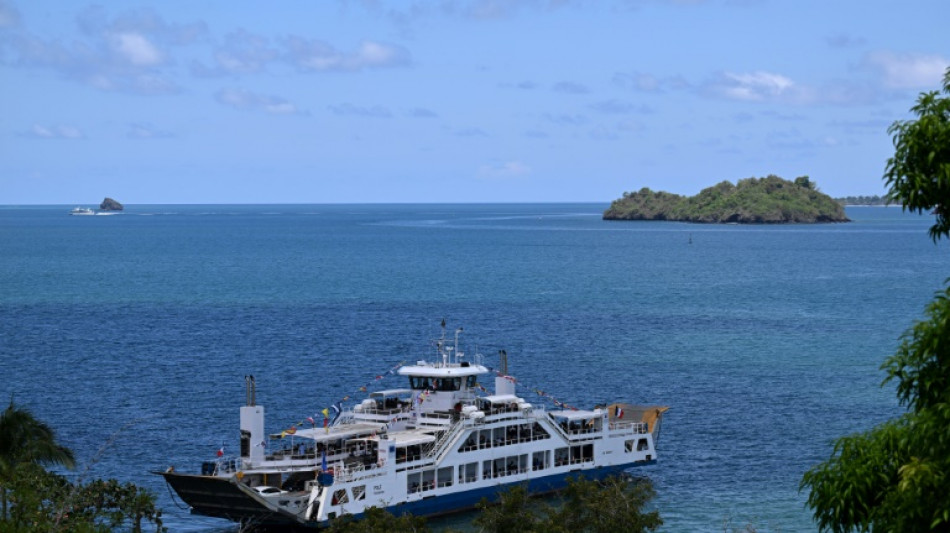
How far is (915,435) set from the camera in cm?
1762

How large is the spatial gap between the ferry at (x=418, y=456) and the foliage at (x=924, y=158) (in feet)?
106

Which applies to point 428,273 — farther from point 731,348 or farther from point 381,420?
point 381,420

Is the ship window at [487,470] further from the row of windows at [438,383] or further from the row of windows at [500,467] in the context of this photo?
the row of windows at [438,383]

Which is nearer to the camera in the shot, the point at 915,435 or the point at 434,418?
the point at 915,435

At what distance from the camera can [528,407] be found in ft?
196

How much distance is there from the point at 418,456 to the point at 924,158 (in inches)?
1524

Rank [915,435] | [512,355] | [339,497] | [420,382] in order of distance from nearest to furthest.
A: [915,435], [339,497], [420,382], [512,355]

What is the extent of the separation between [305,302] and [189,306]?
1250 cm

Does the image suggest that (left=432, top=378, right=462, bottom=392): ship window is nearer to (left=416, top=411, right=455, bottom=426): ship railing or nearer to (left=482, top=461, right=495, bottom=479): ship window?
(left=416, top=411, right=455, bottom=426): ship railing

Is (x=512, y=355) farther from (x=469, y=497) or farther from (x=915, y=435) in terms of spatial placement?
(x=915, y=435)

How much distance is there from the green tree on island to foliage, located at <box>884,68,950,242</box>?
0.5 inches

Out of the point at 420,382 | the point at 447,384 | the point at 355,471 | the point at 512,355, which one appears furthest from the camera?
the point at 512,355

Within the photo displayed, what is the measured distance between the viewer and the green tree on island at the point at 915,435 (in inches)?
681

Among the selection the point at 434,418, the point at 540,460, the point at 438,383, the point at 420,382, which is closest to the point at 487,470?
the point at 434,418
